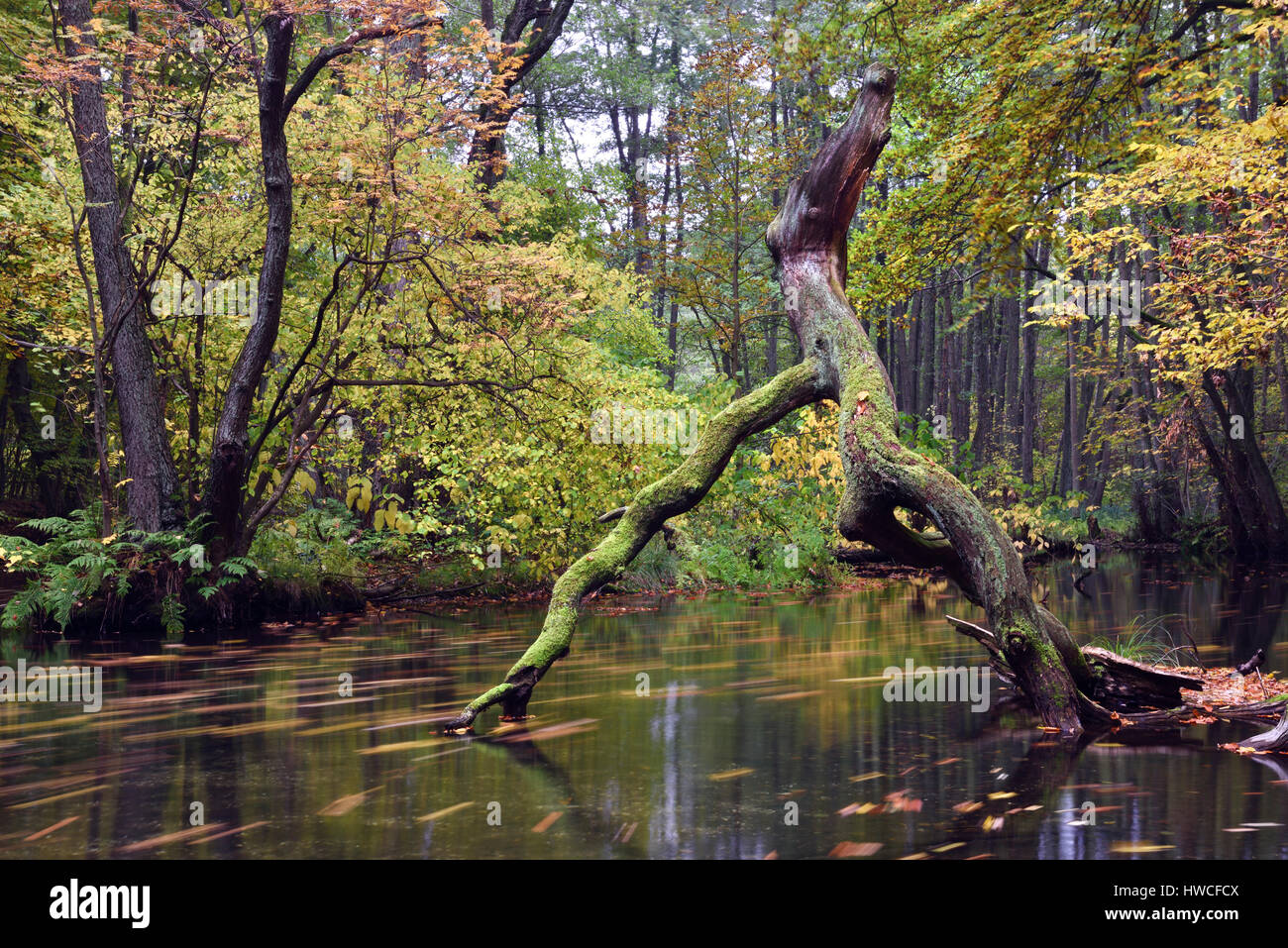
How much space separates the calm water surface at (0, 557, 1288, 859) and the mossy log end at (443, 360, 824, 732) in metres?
0.47

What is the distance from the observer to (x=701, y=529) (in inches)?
827

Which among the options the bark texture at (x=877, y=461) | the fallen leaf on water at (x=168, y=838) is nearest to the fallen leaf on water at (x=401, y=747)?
the fallen leaf on water at (x=168, y=838)

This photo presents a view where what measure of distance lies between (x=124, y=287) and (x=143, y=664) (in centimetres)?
598

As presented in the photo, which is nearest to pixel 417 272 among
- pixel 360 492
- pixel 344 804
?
pixel 360 492

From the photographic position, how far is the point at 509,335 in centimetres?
1541

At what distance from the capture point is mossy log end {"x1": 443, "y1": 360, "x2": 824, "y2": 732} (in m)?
8.30

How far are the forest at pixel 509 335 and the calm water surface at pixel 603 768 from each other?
0.52 meters

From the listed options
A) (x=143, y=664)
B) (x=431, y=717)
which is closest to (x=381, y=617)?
(x=143, y=664)

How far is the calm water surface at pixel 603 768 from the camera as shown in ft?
17.7

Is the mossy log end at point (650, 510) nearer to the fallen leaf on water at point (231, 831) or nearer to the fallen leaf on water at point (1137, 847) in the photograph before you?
the fallen leaf on water at point (231, 831)

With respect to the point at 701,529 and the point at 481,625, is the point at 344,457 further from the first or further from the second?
the point at 701,529

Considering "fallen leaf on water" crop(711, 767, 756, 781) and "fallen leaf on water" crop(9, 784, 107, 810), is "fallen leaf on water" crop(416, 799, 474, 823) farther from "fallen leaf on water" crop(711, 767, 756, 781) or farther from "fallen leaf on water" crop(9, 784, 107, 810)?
"fallen leaf on water" crop(9, 784, 107, 810)

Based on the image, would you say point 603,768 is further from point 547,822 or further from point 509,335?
point 509,335

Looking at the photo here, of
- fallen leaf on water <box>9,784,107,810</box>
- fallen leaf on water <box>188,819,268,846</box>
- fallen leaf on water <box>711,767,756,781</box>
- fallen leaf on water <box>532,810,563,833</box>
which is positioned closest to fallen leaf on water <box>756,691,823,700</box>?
fallen leaf on water <box>711,767,756,781</box>
